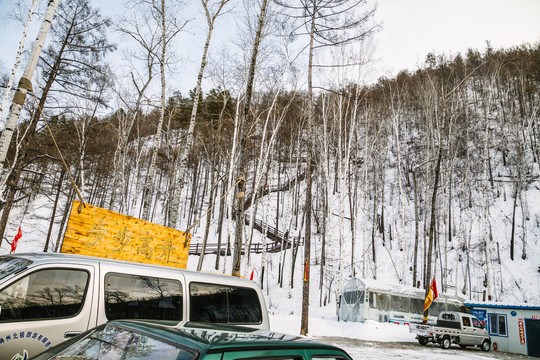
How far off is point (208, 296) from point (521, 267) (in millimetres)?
30863

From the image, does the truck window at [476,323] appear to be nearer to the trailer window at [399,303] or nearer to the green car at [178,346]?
the trailer window at [399,303]

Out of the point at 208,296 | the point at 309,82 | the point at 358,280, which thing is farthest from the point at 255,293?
the point at 358,280

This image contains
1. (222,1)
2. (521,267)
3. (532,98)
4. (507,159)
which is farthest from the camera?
(507,159)

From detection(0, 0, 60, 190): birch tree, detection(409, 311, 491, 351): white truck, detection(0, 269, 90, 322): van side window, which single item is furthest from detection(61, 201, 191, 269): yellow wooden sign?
detection(409, 311, 491, 351): white truck

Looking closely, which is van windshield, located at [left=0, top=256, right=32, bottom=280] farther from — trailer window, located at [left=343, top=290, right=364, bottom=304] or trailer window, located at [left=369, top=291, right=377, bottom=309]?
trailer window, located at [left=369, top=291, right=377, bottom=309]

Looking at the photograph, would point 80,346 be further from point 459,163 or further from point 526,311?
point 459,163

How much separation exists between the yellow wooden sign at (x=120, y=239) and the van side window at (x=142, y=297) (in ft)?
7.71

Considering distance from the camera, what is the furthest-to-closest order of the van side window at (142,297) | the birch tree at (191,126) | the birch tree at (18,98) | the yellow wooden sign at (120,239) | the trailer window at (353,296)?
1. the trailer window at (353,296)
2. the birch tree at (191,126)
3. the birch tree at (18,98)
4. the yellow wooden sign at (120,239)
5. the van side window at (142,297)

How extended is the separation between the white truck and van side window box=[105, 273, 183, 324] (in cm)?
1461

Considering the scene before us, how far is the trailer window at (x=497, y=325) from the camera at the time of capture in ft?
55.3

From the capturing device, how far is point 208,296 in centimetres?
409

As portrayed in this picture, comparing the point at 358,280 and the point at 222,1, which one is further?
the point at 358,280

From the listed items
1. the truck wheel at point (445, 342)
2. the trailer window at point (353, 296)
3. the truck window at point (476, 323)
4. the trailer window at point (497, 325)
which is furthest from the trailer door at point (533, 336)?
the trailer window at point (353, 296)

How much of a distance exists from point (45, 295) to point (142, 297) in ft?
3.02
